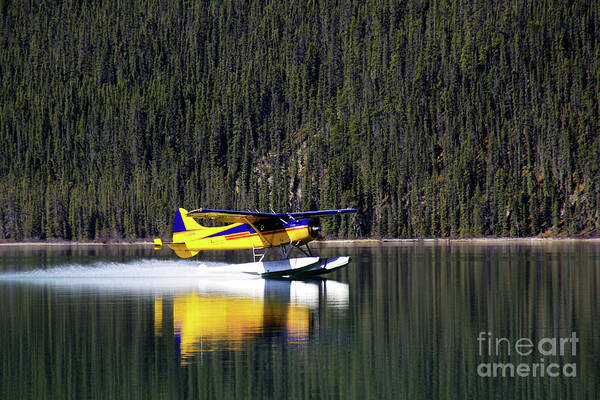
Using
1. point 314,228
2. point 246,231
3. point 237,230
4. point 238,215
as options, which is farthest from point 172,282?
point 314,228

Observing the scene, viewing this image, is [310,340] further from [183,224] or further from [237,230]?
[183,224]

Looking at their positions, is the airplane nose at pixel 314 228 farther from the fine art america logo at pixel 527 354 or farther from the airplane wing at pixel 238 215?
the fine art america logo at pixel 527 354

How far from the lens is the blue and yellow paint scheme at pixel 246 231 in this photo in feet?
142

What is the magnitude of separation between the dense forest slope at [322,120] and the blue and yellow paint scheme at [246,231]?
7882 cm

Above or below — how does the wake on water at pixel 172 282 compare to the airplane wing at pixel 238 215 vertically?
below

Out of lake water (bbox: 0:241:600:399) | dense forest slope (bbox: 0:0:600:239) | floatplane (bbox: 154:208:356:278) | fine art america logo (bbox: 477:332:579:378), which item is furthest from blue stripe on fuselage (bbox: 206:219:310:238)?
dense forest slope (bbox: 0:0:600:239)

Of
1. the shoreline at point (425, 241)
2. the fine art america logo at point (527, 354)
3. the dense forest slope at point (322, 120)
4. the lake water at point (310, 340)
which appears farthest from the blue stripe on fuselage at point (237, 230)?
the dense forest slope at point (322, 120)

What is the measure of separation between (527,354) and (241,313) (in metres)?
10.9

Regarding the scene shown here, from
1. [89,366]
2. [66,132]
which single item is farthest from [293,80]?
[89,366]

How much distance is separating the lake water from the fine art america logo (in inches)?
1.8

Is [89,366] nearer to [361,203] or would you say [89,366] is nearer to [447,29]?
[361,203]

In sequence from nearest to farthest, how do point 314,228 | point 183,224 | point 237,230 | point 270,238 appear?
point 314,228 → point 270,238 → point 237,230 → point 183,224

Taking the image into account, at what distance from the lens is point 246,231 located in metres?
46.0

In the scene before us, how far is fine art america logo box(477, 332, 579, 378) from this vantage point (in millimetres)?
19422
